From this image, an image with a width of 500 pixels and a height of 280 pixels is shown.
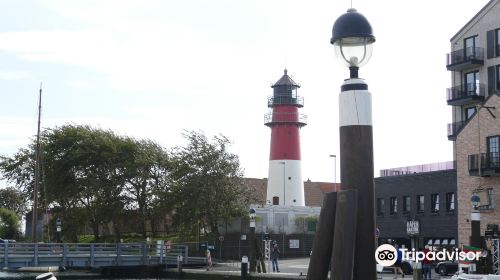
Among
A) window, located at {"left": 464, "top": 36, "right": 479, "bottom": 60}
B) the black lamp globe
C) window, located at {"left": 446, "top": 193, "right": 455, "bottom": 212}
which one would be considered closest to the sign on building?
window, located at {"left": 446, "top": 193, "right": 455, "bottom": 212}

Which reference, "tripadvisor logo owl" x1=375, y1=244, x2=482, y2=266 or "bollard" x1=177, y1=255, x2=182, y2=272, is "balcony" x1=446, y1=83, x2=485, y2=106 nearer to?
"tripadvisor logo owl" x1=375, y1=244, x2=482, y2=266

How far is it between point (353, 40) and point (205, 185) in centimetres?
4919

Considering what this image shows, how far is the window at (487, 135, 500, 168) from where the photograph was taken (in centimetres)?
4322

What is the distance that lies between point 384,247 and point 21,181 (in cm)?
5958

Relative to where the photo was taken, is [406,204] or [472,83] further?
[472,83]

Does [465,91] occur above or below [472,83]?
below

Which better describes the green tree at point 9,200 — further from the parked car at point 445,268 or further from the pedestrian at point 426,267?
the pedestrian at point 426,267

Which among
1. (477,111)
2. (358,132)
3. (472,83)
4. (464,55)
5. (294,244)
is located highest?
(464,55)

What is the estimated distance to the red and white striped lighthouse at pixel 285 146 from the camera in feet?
226

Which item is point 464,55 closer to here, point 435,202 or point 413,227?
point 435,202

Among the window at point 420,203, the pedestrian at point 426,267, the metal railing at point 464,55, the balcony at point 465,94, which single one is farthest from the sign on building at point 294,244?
the pedestrian at point 426,267

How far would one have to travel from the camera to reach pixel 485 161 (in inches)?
1724

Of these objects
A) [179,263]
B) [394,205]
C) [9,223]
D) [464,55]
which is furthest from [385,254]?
[9,223]

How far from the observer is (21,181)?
66.4m
